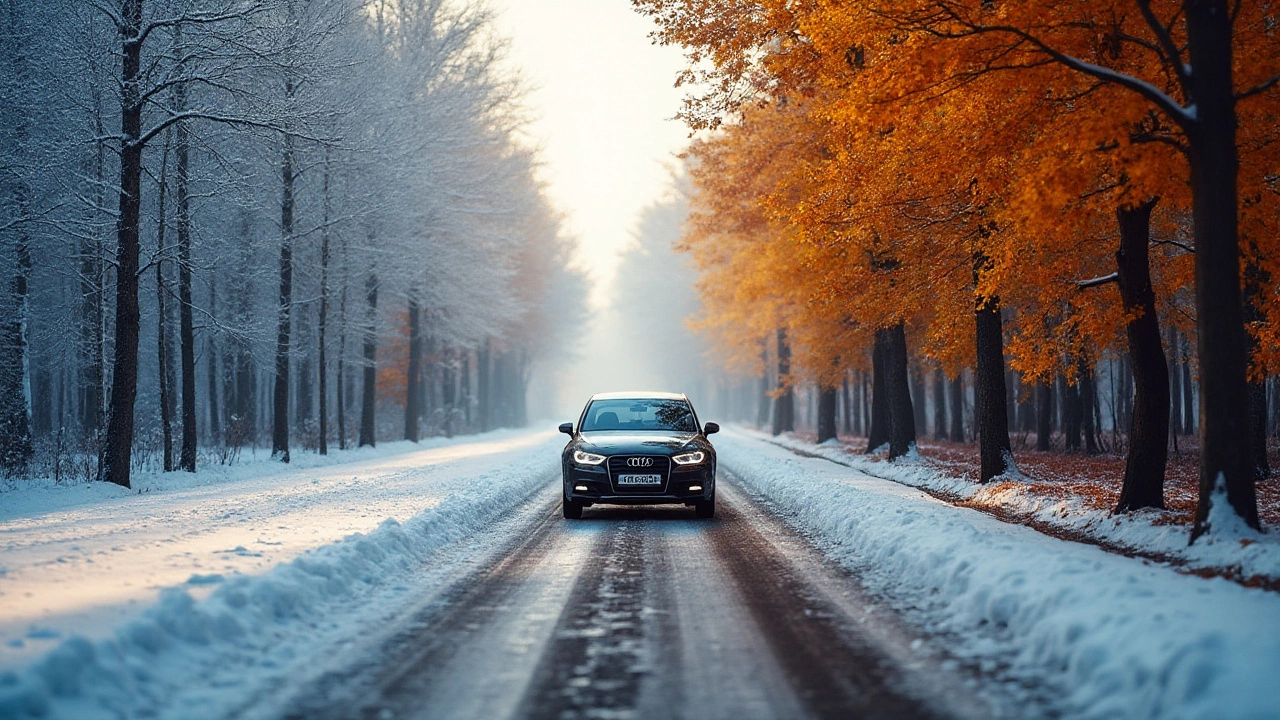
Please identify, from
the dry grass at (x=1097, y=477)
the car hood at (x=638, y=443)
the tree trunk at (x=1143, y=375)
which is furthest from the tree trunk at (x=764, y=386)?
the tree trunk at (x=1143, y=375)

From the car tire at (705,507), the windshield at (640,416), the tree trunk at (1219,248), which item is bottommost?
the car tire at (705,507)

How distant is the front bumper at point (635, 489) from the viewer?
14.0m

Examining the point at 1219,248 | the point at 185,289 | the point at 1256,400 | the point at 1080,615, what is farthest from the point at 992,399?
the point at 185,289

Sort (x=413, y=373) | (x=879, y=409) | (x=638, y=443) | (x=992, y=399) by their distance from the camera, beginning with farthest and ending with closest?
1. (x=413, y=373)
2. (x=879, y=409)
3. (x=992, y=399)
4. (x=638, y=443)

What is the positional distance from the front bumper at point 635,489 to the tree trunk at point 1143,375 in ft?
18.0

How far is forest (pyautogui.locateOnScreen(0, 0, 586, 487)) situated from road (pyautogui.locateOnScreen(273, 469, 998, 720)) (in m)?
11.9

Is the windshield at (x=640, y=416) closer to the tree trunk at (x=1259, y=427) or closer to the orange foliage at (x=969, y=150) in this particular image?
the orange foliage at (x=969, y=150)

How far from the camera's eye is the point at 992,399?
58.2 ft

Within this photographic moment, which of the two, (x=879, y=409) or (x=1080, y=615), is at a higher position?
(x=879, y=409)

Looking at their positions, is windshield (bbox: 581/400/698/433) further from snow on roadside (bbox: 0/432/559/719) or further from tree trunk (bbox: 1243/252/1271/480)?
tree trunk (bbox: 1243/252/1271/480)

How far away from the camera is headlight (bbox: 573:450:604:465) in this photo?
14.1m

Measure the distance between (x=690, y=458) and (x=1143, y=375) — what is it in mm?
6030

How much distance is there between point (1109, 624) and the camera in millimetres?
5918

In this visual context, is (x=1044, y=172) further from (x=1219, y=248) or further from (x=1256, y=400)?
(x=1256, y=400)
